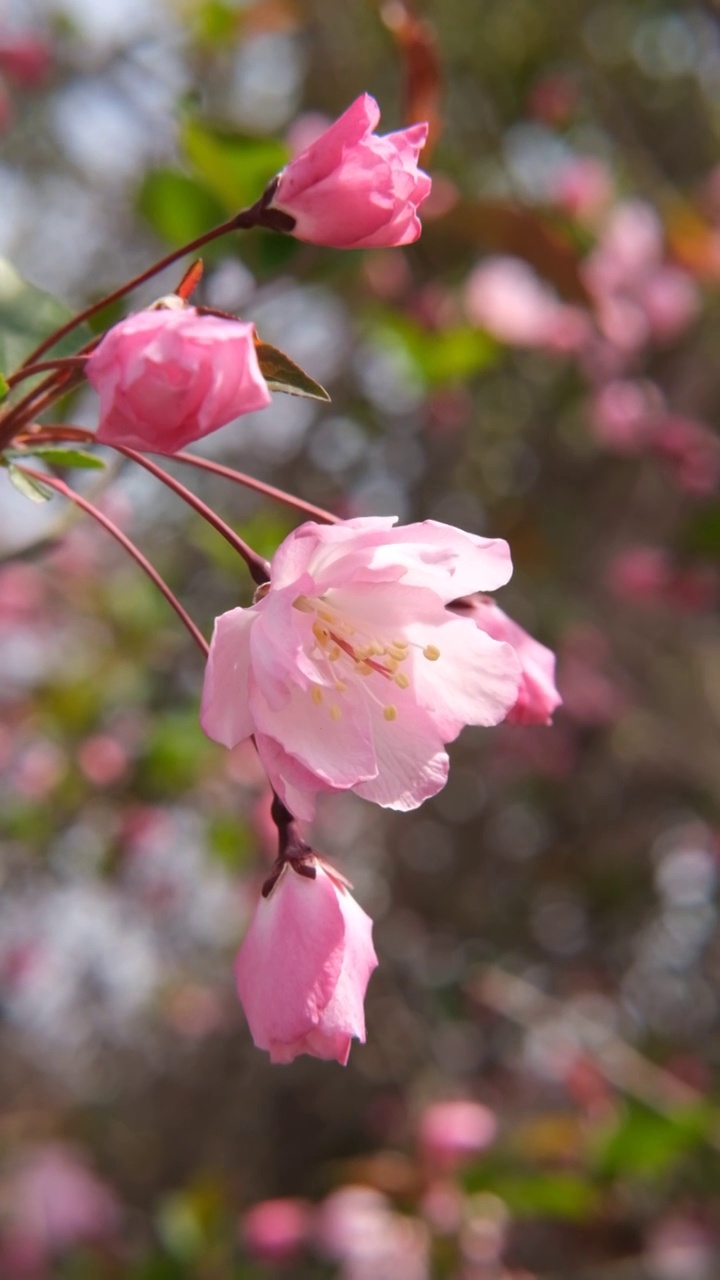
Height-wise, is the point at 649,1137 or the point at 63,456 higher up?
the point at 63,456

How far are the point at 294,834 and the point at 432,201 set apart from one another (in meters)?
1.20

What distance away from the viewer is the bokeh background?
2127 mm

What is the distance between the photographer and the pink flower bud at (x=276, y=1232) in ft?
6.90

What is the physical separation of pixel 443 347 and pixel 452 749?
1560 mm

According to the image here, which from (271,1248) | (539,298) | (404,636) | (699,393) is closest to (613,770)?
(699,393)

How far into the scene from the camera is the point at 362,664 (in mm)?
721

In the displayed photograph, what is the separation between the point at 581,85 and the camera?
3455 millimetres

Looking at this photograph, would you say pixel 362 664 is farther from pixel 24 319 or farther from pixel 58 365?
pixel 24 319

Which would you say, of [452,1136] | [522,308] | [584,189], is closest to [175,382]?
[452,1136]

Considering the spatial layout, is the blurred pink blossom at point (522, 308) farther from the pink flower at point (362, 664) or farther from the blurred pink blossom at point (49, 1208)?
the blurred pink blossom at point (49, 1208)

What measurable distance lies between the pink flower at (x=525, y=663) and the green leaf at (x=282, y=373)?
21cm

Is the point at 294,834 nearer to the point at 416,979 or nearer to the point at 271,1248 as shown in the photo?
the point at 271,1248

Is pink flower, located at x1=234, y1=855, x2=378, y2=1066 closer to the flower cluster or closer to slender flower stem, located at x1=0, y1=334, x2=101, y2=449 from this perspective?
the flower cluster

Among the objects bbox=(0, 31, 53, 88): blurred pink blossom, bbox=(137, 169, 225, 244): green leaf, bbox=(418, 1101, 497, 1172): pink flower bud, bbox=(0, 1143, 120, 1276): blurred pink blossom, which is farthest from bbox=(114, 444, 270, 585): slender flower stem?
bbox=(0, 1143, 120, 1276): blurred pink blossom
